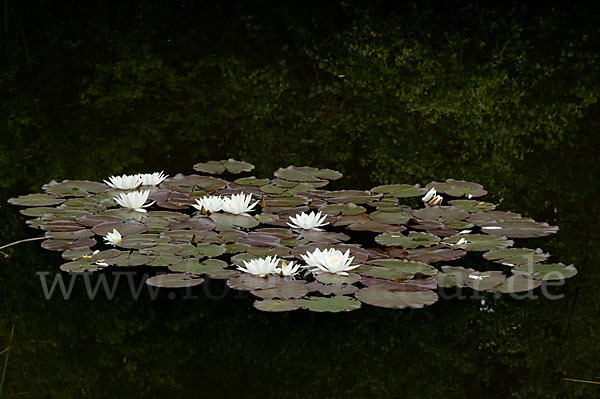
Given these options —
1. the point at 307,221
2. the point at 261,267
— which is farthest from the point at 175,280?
the point at 307,221

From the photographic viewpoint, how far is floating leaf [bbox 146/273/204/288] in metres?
2.54

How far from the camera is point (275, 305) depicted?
7.81 feet

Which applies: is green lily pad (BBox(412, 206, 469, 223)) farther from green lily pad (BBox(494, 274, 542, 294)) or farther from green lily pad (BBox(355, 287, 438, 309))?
green lily pad (BBox(355, 287, 438, 309))

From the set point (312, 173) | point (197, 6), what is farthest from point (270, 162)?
point (197, 6)

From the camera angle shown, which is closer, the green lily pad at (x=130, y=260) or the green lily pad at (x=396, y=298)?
the green lily pad at (x=396, y=298)

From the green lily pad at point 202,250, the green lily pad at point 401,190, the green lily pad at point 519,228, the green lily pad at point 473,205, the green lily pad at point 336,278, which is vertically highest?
the green lily pad at point 401,190

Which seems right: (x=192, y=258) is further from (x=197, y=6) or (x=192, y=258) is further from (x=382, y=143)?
(x=197, y=6)

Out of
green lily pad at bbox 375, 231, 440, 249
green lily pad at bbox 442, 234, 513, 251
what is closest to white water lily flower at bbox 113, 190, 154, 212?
green lily pad at bbox 375, 231, 440, 249

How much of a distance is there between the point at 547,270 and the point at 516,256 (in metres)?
0.14

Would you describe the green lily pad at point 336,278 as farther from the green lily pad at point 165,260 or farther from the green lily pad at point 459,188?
the green lily pad at point 459,188

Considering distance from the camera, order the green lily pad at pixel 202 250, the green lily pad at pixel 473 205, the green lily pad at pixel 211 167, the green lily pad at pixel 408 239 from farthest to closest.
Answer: the green lily pad at pixel 211 167, the green lily pad at pixel 473 205, the green lily pad at pixel 408 239, the green lily pad at pixel 202 250

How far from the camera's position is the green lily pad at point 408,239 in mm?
2850

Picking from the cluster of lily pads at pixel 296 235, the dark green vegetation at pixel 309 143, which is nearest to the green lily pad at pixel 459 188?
the cluster of lily pads at pixel 296 235

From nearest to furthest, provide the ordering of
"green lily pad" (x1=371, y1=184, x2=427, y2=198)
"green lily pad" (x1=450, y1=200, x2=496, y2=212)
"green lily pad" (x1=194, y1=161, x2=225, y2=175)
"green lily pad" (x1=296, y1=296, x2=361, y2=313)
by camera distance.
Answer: "green lily pad" (x1=296, y1=296, x2=361, y2=313), "green lily pad" (x1=450, y1=200, x2=496, y2=212), "green lily pad" (x1=371, y1=184, x2=427, y2=198), "green lily pad" (x1=194, y1=161, x2=225, y2=175)
